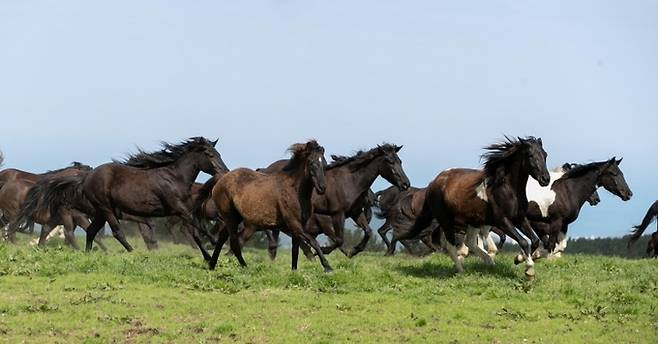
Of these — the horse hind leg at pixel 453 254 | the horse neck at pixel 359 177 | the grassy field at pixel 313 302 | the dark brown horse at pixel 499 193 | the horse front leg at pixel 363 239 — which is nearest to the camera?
the grassy field at pixel 313 302

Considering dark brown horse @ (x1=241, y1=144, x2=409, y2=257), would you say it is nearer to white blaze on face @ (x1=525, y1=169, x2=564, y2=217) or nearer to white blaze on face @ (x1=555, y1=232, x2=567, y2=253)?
white blaze on face @ (x1=525, y1=169, x2=564, y2=217)

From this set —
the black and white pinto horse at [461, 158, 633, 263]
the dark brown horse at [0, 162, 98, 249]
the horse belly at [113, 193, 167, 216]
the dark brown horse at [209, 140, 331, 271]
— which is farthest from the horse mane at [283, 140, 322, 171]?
the dark brown horse at [0, 162, 98, 249]

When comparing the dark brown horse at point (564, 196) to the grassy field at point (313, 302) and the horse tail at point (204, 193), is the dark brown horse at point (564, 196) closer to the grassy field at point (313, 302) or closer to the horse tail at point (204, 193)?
the grassy field at point (313, 302)

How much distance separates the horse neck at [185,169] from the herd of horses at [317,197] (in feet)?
0.06

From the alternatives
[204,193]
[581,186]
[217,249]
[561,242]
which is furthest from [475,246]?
[204,193]

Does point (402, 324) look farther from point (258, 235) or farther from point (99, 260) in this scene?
point (258, 235)

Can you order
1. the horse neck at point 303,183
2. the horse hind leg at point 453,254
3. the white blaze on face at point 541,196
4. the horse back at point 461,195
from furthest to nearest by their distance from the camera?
the white blaze on face at point 541,196 < the horse hind leg at point 453,254 < the horse neck at point 303,183 < the horse back at point 461,195

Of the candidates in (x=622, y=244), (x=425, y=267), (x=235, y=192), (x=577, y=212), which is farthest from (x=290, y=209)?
(x=622, y=244)

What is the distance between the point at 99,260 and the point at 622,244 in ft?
102

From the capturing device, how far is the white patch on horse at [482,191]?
1580cm

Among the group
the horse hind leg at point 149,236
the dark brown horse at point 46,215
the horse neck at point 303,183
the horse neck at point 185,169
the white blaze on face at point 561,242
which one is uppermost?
the horse neck at point 303,183

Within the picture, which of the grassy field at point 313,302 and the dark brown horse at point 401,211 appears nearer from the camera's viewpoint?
the grassy field at point 313,302

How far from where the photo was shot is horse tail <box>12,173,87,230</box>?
20844 millimetres

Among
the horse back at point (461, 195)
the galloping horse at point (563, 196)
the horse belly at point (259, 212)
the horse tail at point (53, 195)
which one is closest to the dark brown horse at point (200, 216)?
the horse belly at point (259, 212)
